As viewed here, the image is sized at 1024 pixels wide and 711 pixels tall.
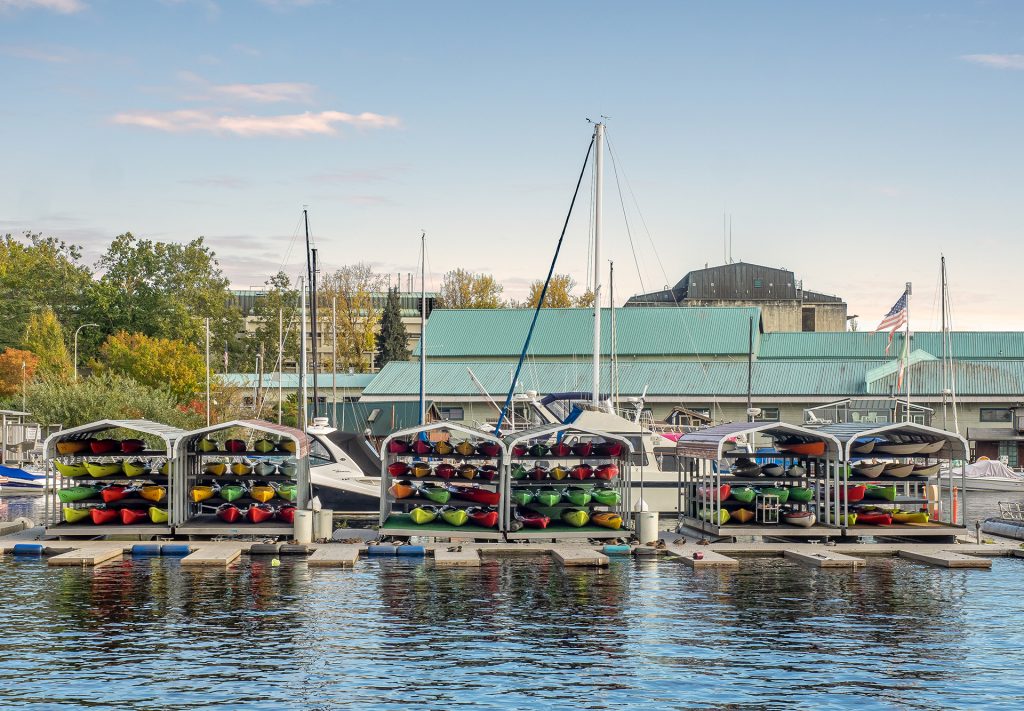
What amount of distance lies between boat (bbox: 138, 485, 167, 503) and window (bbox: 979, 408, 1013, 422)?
67803mm

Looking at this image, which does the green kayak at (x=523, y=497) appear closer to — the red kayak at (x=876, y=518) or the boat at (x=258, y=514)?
the boat at (x=258, y=514)

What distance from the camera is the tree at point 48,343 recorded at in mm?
106875

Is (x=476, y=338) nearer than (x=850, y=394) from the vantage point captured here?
No

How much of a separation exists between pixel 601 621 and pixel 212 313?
11564 cm

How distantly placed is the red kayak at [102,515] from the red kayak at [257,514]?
12.6 ft

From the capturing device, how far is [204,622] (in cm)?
2488

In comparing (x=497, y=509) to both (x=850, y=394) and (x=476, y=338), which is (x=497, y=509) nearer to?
(x=850, y=394)

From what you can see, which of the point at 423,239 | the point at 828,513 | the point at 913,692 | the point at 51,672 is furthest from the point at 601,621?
the point at 423,239

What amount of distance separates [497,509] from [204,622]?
43.6ft

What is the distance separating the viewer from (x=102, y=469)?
37.5 m

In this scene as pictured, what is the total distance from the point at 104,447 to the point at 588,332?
70.4 metres

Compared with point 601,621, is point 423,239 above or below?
above

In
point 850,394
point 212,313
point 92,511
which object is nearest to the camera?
point 92,511

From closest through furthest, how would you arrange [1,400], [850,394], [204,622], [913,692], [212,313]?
[913,692] → [204,622] → [850,394] → [1,400] → [212,313]
